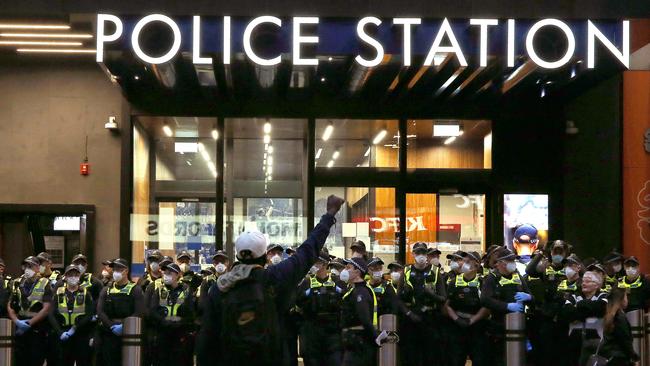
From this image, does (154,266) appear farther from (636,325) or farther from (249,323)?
(249,323)

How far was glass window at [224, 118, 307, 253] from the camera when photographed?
2059 centimetres

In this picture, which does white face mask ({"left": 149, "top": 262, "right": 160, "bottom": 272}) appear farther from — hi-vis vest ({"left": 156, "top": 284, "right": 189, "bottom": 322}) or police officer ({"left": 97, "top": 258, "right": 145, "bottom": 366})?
police officer ({"left": 97, "top": 258, "right": 145, "bottom": 366})

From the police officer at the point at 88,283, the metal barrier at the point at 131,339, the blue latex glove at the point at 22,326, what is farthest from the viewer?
the police officer at the point at 88,283

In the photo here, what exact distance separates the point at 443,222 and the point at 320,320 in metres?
7.49

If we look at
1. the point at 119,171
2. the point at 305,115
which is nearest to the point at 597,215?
the point at 305,115

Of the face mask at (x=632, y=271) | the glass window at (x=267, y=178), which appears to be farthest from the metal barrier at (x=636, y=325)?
the glass window at (x=267, y=178)

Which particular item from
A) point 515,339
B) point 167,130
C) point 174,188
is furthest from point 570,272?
point 167,130

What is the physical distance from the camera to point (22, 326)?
14.2m

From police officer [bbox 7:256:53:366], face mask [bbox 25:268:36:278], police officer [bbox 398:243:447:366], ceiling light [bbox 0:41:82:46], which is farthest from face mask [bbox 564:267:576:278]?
ceiling light [bbox 0:41:82:46]

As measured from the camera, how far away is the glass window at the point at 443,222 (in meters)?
20.5

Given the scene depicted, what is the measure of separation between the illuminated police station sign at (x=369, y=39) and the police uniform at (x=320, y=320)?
435 centimetres

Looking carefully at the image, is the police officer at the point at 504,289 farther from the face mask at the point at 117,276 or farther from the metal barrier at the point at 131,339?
the face mask at the point at 117,276

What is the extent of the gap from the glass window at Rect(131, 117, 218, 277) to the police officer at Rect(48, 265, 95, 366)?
600 cm

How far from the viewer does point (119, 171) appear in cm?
2170
